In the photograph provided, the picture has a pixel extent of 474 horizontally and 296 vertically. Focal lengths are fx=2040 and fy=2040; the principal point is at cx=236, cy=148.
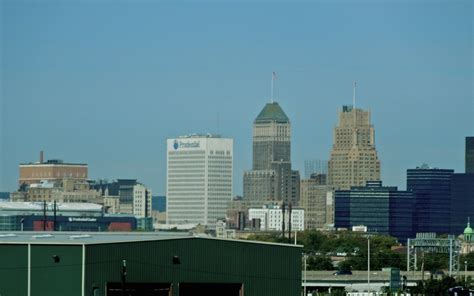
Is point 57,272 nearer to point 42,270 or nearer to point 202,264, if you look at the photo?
point 42,270

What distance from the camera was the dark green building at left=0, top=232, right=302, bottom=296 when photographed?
62625 millimetres

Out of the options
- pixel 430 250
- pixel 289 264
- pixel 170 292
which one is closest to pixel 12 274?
pixel 170 292

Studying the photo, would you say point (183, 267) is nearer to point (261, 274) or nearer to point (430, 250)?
point (261, 274)

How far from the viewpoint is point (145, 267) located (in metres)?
65.0

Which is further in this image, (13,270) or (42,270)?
(13,270)

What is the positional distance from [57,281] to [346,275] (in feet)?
264

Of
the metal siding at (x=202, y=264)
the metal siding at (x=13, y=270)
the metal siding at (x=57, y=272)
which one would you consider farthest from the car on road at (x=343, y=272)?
the metal siding at (x=57, y=272)

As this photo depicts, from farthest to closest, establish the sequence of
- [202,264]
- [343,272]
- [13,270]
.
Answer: [343,272] < [202,264] < [13,270]

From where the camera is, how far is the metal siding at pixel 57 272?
205 ft

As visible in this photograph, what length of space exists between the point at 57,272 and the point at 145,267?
352 cm

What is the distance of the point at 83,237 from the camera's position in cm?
7062

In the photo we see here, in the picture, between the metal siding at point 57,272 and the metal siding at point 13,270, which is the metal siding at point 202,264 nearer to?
the metal siding at point 57,272

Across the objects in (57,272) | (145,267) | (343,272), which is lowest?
(343,272)

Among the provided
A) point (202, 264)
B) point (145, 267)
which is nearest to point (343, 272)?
point (202, 264)
